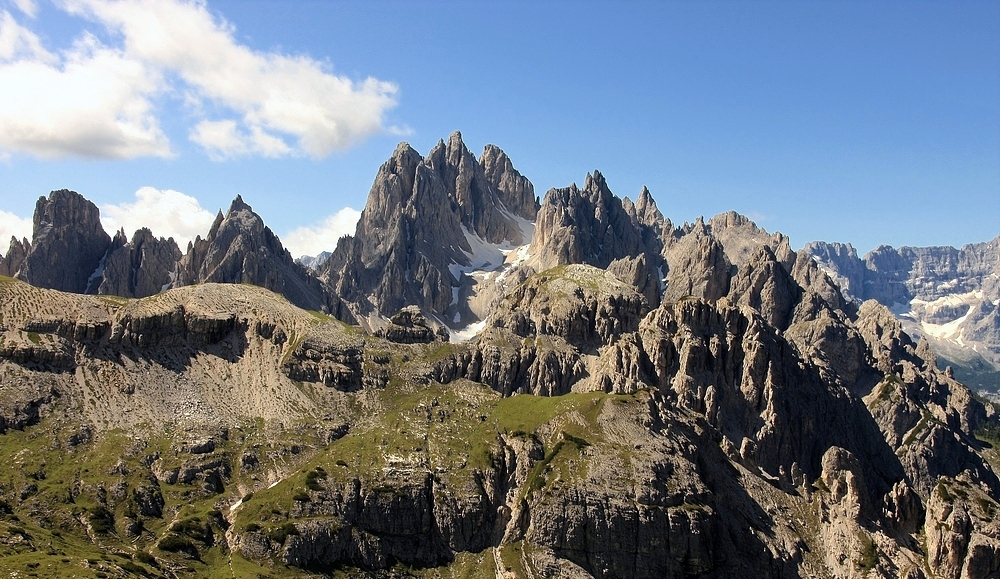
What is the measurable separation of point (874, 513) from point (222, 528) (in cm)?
13736

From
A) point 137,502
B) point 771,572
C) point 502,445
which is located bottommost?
point 771,572

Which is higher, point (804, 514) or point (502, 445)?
point (502, 445)

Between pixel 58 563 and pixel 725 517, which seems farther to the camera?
pixel 725 517

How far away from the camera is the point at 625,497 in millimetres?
174500

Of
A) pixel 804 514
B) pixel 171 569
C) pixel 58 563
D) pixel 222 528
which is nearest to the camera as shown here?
pixel 58 563

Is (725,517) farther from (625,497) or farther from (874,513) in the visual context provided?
(874,513)

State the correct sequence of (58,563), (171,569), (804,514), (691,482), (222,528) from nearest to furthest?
1. (58,563)
2. (171,569)
3. (222,528)
4. (691,482)
5. (804,514)

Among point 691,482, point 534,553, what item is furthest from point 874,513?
point 534,553

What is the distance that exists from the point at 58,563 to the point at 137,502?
36621 millimetres

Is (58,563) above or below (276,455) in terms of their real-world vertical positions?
below

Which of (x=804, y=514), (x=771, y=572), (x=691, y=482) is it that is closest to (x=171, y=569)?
(x=691, y=482)

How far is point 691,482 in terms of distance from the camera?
7111 inches

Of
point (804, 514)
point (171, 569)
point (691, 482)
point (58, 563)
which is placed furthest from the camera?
point (804, 514)

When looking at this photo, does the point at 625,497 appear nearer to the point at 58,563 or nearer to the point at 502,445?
the point at 502,445
